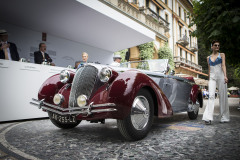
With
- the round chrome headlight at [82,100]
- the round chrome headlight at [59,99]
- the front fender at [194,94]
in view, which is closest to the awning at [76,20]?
the round chrome headlight at [59,99]

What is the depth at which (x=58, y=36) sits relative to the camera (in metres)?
8.32

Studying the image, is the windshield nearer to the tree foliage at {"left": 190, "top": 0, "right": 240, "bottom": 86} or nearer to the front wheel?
the front wheel

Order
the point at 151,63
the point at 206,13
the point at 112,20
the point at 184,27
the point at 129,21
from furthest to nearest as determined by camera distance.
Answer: the point at 184,27 < the point at 129,21 < the point at 112,20 < the point at 206,13 < the point at 151,63

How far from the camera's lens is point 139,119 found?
2566 mm

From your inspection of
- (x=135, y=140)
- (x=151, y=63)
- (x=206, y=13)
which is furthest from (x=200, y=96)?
(x=135, y=140)

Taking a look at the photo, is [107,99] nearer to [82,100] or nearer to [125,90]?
[125,90]

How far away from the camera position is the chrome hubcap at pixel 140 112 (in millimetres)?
2496

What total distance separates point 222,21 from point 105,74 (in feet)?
15.3

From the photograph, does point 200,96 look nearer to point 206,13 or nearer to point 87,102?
point 206,13

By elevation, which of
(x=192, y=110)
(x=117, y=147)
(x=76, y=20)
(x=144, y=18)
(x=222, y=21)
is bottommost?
(x=117, y=147)

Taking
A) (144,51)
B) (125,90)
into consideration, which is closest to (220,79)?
(125,90)

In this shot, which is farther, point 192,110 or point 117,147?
point 192,110

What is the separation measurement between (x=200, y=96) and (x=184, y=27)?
89.8 feet

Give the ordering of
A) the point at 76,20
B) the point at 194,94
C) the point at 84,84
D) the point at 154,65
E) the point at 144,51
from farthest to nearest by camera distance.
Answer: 1. the point at 144,51
2. the point at 76,20
3. the point at 194,94
4. the point at 154,65
5. the point at 84,84
